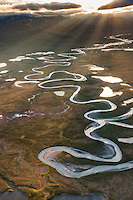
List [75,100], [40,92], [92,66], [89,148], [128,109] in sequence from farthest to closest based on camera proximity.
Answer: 1. [92,66]
2. [40,92]
3. [75,100]
4. [128,109]
5. [89,148]

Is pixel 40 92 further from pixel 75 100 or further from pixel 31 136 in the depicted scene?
pixel 31 136

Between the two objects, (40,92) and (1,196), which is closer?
(1,196)

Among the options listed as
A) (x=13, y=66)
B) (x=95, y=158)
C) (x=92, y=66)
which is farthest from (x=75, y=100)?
(x=13, y=66)

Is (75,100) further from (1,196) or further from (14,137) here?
(1,196)

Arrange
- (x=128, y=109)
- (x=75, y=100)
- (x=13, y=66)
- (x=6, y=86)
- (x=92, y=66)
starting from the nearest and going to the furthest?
(x=128, y=109), (x=75, y=100), (x=6, y=86), (x=92, y=66), (x=13, y=66)

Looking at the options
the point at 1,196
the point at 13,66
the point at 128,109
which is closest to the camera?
the point at 1,196

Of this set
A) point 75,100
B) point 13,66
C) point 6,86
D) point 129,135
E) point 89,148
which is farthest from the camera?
point 13,66

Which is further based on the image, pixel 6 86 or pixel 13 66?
pixel 13 66

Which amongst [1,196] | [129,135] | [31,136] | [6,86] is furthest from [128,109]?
[6,86]
